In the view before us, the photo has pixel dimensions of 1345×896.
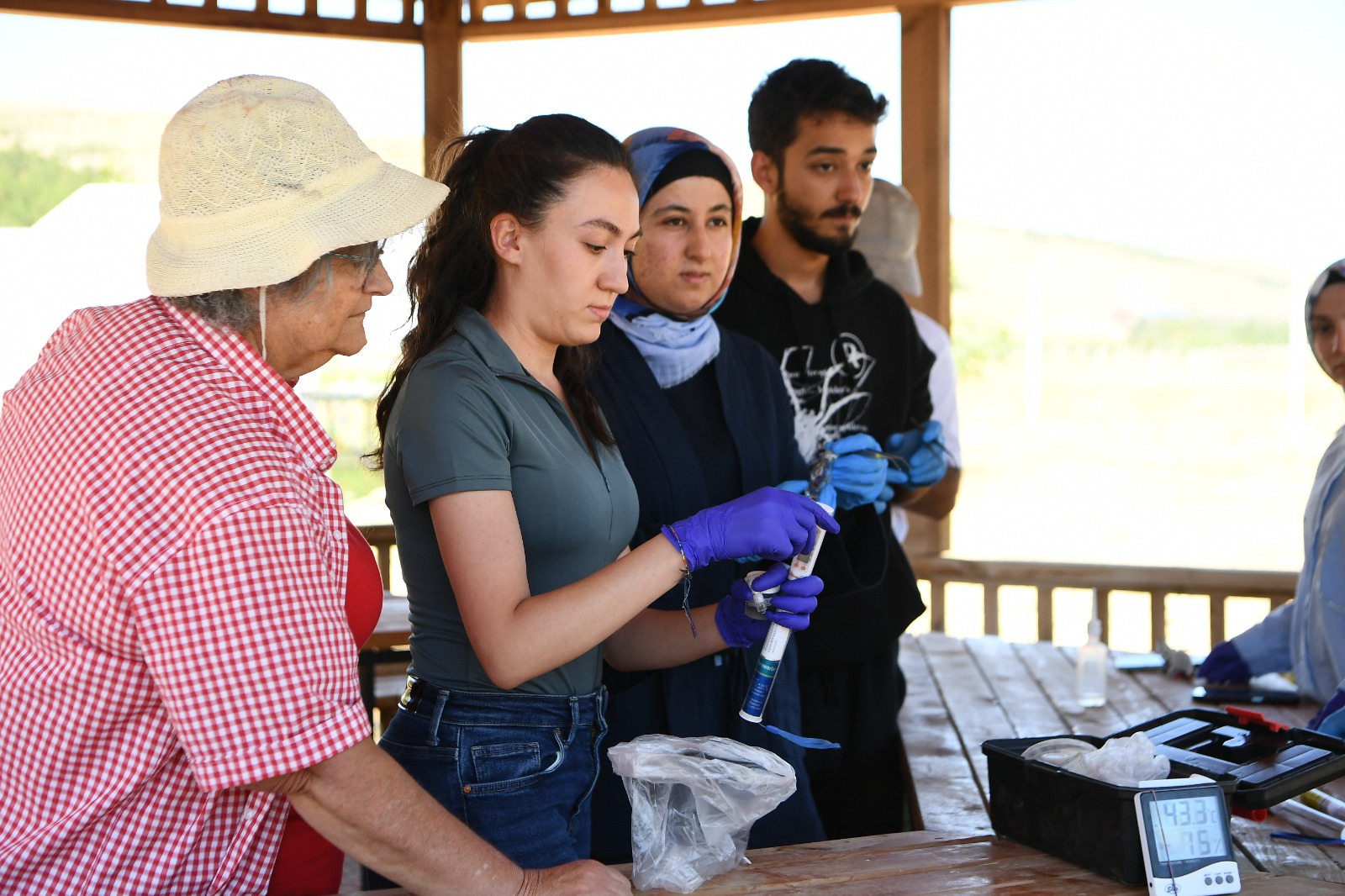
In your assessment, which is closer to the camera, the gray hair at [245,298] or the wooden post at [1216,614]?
the gray hair at [245,298]

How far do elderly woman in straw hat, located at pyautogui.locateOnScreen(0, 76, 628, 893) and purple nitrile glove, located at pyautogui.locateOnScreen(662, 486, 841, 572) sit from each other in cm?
44

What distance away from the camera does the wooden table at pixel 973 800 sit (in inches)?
60.7

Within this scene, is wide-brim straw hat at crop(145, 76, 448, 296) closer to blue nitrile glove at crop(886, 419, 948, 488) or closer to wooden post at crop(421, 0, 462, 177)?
blue nitrile glove at crop(886, 419, 948, 488)

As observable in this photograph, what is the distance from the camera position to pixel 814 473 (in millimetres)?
2072

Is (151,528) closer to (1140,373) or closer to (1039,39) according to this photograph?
(1039,39)

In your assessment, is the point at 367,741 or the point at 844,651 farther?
the point at 844,651

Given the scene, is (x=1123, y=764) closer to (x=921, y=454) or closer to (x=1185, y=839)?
(x=1185, y=839)

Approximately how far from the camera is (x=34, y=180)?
682cm

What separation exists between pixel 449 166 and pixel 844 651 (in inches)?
54.1

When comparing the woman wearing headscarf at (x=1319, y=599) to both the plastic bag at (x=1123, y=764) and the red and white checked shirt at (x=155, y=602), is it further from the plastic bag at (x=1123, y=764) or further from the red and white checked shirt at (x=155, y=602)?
the red and white checked shirt at (x=155, y=602)

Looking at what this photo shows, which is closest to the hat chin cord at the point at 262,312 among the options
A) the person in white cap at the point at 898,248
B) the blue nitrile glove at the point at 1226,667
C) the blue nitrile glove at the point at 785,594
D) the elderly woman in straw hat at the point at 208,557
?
the elderly woman in straw hat at the point at 208,557

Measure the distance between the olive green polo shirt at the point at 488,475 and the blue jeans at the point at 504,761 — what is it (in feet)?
0.09

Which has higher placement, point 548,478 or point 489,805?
point 548,478

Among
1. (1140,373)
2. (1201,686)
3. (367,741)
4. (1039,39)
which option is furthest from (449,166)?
(1140,373)
